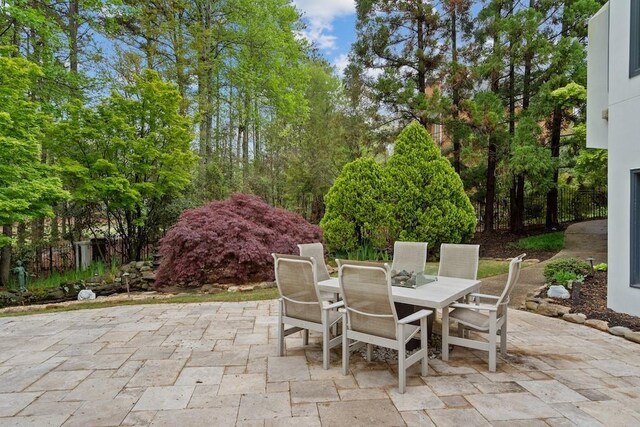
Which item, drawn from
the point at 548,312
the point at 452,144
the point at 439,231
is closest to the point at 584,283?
the point at 548,312

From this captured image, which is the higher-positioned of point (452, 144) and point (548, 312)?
point (452, 144)

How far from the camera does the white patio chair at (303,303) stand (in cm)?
326

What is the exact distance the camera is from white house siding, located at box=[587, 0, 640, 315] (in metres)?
4.52

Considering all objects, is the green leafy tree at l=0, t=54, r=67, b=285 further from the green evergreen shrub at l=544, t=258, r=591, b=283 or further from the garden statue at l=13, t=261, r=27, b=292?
the green evergreen shrub at l=544, t=258, r=591, b=283

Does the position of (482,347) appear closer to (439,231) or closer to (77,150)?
(439,231)

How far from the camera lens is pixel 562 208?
14.0 m

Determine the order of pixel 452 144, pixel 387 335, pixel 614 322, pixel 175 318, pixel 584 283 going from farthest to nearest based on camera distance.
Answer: pixel 452 144 → pixel 584 283 → pixel 175 318 → pixel 614 322 → pixel 387 335

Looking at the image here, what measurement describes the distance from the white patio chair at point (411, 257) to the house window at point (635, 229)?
8.18ft

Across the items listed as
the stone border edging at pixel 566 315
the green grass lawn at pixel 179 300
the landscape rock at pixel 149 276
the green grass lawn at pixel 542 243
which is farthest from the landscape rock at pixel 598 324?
the landscape rock at pixel 149 276

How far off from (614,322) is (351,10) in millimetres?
11605

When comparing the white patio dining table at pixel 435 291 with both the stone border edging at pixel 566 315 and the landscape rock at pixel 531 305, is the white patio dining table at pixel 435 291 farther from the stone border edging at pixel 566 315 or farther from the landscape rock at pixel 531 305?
the landscape rock at pixel 531 305

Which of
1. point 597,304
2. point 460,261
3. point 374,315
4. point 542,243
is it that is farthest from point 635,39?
point 542,243

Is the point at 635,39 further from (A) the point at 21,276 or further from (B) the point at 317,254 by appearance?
A: (A) the point at 21,276

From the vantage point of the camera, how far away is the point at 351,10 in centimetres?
1244
